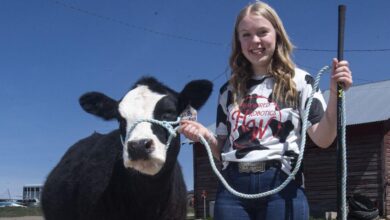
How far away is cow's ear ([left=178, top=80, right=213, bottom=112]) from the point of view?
17.1 feet

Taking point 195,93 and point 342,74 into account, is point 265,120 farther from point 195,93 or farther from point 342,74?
point 195,93

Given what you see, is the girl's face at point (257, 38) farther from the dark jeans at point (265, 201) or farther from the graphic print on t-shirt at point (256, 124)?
the dark jeans at point (265, 201)


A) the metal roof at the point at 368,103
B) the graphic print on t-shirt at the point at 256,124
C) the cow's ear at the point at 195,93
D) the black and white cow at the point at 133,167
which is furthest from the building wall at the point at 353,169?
the graphic print on t-shirt at the point at 256,124

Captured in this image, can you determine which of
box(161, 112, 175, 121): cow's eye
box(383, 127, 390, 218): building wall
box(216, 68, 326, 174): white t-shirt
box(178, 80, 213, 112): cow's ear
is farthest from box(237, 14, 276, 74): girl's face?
box(383, 127, 390, 218): building wall

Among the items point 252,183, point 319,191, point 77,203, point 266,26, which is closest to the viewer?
point 252,183

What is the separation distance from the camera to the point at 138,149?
160 inches

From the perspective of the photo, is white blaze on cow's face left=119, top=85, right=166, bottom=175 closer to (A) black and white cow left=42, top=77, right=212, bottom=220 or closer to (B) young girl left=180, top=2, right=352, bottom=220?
(A) black and white cow left=42, top=77, right=212, bottom=220

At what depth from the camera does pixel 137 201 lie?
5027mm

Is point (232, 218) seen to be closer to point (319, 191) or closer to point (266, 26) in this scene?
point (266, 26)

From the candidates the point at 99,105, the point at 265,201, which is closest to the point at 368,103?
the point at 99,105

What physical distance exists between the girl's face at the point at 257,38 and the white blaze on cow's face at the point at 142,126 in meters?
1.20

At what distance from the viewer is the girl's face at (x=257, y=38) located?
328 cm

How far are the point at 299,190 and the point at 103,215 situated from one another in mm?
2507

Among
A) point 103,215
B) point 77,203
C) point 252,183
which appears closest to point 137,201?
point 103,215
